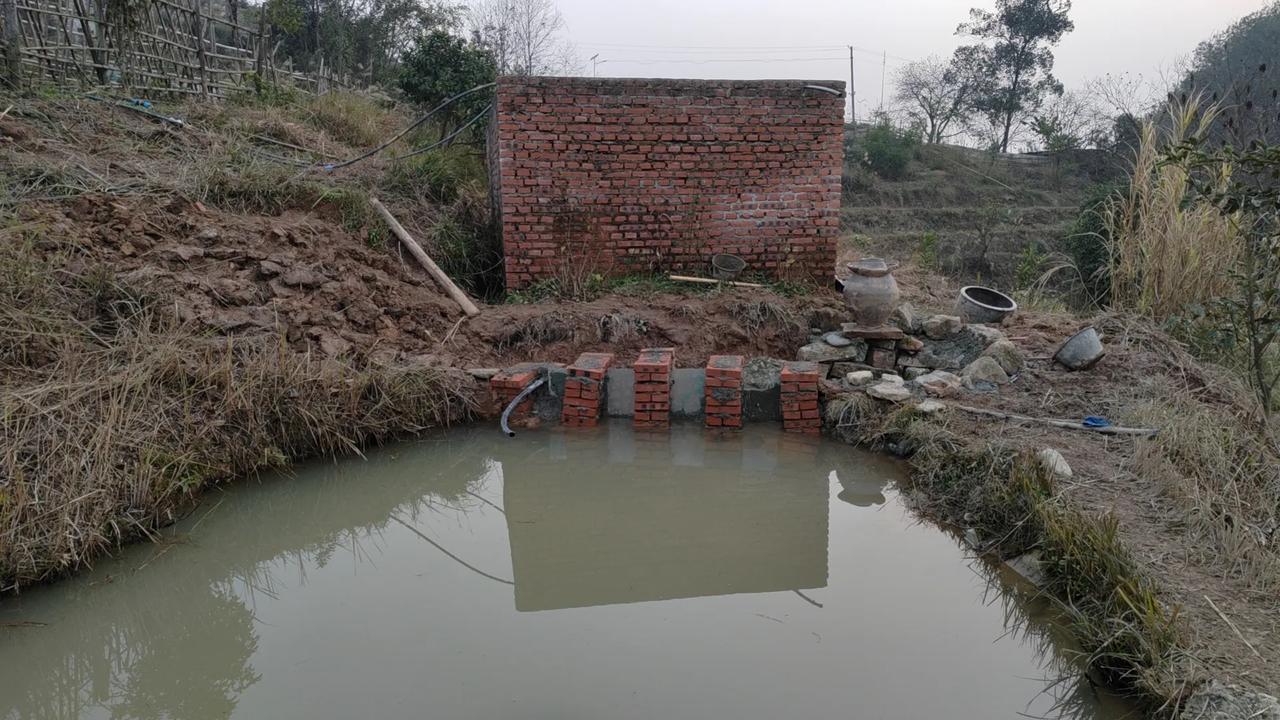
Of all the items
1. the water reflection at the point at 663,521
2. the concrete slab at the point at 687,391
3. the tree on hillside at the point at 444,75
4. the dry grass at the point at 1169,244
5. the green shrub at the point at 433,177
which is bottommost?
the water reflection at the point at 663,521

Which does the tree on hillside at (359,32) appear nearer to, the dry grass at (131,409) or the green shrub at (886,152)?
the green shrub at (886,152)

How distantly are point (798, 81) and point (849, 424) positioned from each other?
3411 mm

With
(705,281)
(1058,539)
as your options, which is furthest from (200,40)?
(1058,539)

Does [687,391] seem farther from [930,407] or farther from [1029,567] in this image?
[1029,567]

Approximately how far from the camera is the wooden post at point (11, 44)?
726cm

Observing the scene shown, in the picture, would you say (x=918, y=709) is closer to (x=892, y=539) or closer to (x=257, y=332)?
(x=892, y=539)

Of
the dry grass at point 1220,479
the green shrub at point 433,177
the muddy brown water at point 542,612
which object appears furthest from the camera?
the green shrub at point 433,177

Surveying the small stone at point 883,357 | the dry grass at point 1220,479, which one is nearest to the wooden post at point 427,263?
the small stone at point 883,357

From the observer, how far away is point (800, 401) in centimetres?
555

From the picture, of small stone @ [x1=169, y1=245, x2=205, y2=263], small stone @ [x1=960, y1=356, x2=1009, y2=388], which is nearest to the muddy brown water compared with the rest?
small stone @ [x1=960, y1=356, x2=1009, y2=388]

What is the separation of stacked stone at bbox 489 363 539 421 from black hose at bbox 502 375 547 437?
0.04 m

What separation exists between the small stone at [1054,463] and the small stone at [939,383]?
115cm

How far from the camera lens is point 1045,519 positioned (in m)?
3.42

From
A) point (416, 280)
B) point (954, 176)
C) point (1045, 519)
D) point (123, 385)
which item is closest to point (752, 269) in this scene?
point (416, 280)
